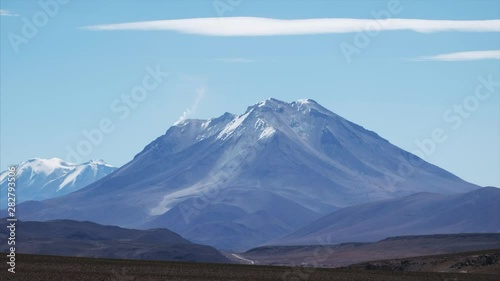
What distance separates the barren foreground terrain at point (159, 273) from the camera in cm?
6769

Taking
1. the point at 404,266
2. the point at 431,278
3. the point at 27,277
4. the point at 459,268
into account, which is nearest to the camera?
the point at 27,277

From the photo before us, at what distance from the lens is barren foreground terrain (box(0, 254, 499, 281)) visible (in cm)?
6769

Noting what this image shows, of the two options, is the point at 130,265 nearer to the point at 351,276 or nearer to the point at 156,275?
the point at 156,275

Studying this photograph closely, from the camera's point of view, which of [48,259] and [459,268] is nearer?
[48,259]

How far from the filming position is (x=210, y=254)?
190 metres

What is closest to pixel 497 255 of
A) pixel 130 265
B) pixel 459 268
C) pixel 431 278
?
pixel 459 268

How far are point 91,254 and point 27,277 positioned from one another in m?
102

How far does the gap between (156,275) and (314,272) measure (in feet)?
55.5

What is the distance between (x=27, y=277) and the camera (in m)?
64.8

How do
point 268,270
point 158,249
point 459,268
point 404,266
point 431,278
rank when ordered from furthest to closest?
point 158,249 < point 404,266 < point 459,268 < point 268,270 < point 431,278

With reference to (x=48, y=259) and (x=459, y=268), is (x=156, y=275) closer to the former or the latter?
(x=48, y=259)

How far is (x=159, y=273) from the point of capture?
73.4 meters

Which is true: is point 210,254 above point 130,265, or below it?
above

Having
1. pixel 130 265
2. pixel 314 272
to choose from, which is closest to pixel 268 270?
pixel 314 272
